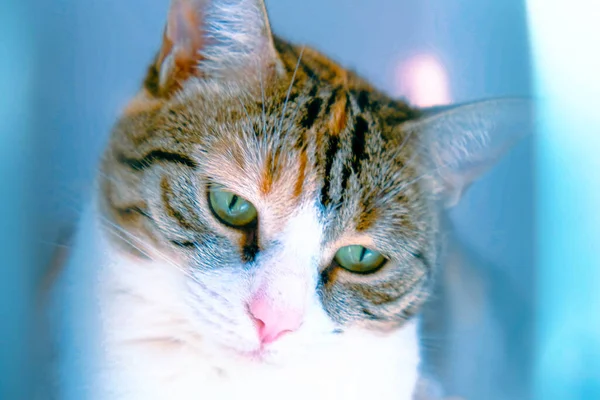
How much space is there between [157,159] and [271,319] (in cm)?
26

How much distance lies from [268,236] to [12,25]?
53 centimetres

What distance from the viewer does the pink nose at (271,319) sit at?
0.65 m

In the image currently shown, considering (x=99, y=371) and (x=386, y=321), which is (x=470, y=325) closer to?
(x=386, y=321)

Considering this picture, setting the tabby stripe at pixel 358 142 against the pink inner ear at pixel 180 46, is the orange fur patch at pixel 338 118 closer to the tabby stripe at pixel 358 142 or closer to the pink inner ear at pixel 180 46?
the tabby stripe at pixel 358 142

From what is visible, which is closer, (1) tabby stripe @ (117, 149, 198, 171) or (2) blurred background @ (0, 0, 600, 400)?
(1) tabby stripe @ (117, 149, 198, 171)

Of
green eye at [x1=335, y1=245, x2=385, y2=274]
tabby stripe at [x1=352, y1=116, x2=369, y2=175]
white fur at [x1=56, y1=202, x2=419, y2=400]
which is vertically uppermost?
tabby stripe at [x1=352, y1=116, x2=369, y2=175]

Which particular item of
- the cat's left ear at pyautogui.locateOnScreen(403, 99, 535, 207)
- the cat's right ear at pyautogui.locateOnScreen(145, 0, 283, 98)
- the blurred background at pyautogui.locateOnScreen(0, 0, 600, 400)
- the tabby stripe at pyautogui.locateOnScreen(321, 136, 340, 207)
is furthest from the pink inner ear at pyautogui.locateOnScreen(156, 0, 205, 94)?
the cat's left ear at pyautogui.locateOnScreen(403, 99, 535, 207)

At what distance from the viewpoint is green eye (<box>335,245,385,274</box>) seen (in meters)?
0.74

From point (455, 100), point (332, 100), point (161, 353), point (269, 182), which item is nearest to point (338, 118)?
point (332, 100)

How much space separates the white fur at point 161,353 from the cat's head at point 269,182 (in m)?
0.04

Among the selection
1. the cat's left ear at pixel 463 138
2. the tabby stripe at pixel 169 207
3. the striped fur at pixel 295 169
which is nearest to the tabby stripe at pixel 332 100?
the striped fur at pixel 295 169

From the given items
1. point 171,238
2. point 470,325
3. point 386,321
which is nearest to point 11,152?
point 171,238

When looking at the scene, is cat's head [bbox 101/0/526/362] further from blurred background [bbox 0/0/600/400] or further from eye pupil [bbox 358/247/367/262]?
blurred background [bbox 0/0/600/400]

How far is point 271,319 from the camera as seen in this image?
656mm
